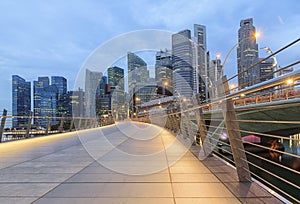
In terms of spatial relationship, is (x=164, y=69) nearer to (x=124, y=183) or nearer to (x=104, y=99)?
(x=104, y=99)

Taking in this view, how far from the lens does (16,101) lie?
32.8m

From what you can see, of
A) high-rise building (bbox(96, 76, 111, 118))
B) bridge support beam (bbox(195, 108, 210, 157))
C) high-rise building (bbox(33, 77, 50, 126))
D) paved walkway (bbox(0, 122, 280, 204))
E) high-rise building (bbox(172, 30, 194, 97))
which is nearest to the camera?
paved walkway (bbox(0, 122, 280, 204))

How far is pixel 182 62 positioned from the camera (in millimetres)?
33500

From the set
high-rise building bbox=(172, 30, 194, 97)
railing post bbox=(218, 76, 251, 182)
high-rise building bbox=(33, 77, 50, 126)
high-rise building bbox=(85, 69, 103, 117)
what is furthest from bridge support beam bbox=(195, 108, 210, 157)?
high-rise building bbox=(172, 30, 194, 97)

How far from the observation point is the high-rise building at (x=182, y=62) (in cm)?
3000

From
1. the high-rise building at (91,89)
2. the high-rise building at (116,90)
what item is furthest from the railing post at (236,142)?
the high-rise building at (116,90)

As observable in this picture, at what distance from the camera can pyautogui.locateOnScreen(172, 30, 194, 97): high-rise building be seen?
30000 mm

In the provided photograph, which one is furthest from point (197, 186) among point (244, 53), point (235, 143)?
point (244, 53)

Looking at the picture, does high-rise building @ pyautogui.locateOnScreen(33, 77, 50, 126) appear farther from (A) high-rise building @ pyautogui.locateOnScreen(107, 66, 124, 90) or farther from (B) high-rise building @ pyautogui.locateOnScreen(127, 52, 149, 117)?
(B) high-rise building @ pyautogui.locateOnScreen(127, 52, 149, 117)

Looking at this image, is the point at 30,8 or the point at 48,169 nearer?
the point at 48,169

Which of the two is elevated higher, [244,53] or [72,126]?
[244,53]

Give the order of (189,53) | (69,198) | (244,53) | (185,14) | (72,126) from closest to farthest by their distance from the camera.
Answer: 1. (69,198)
2. (72,126)
3. (244,53)
4. (189,53)
5. (185,14)

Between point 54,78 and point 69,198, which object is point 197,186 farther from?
point 54,78

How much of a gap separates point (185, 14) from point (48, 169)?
89.3 m
